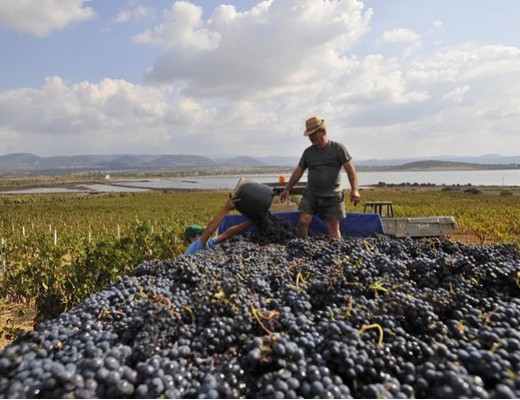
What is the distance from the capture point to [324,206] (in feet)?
15.5

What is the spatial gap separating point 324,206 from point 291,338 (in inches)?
125

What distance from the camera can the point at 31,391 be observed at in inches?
51.8

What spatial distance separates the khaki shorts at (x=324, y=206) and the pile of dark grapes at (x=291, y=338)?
6.81 feet

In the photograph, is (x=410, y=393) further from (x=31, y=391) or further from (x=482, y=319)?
(x=31, y=391)

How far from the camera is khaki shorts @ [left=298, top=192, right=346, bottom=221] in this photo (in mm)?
4668

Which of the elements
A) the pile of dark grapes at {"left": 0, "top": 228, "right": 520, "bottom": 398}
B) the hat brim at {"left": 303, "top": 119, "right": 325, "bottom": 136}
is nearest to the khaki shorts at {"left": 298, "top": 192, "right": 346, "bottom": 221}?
the hat brim at {"left": 303, "top": 119, "right": 325, "bottom": 136}

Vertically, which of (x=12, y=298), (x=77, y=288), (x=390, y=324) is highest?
(x=390, y=324)

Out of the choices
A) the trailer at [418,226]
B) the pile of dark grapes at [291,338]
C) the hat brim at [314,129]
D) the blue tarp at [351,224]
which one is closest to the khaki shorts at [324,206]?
the blue tarp at [351,224]

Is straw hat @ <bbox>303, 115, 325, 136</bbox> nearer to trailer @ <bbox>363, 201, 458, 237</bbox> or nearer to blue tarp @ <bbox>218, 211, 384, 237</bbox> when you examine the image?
blue tarp @ <bbox>218, 211, 384, 237</bbox>

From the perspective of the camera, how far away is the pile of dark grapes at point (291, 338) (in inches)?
53.4

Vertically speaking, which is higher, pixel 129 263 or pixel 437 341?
pixel 437 341

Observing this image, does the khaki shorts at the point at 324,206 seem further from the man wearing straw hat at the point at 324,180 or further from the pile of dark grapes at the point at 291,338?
the pile of dark grapes at the point at 291,338

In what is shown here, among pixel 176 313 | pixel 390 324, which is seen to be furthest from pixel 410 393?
pixel 176 313

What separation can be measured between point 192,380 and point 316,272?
4.33ft
